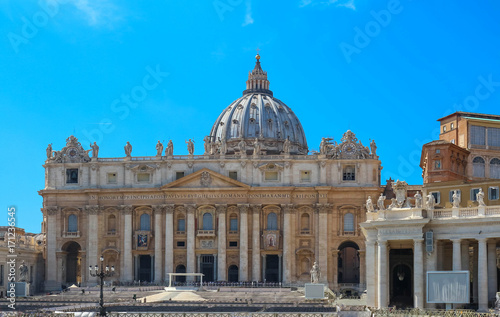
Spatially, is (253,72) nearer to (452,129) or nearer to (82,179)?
(82,179)

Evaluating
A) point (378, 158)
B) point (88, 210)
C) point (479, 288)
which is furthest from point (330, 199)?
point (479, 288)

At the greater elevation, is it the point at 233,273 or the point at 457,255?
the point at 457,255

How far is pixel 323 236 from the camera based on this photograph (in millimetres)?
113812

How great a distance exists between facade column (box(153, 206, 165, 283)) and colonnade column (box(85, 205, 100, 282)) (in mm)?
8256

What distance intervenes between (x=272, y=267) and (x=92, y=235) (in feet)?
82.0

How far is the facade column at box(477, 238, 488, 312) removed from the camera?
56625 millimetres

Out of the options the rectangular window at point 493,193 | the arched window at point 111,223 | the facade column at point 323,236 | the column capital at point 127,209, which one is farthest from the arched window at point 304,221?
the rectangular window at point 493,193

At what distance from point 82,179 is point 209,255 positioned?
68.4ft

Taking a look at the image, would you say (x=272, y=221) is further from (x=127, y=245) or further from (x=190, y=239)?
(x=127, y=245)

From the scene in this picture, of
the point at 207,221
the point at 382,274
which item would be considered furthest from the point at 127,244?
the point at 382,274

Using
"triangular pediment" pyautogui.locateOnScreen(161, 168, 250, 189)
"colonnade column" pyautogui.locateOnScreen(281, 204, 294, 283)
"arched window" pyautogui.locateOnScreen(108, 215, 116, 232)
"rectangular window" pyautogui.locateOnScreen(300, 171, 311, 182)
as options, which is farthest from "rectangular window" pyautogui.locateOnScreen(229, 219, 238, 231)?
"arched window" pyautogui.locateOnScreen(108, 215, 116, 232)

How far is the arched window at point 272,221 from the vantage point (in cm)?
11612

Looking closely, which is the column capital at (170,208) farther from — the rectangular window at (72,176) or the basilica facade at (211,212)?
the rectangular window at (72,176)

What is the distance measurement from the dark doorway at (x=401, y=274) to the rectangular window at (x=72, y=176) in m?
61.7
